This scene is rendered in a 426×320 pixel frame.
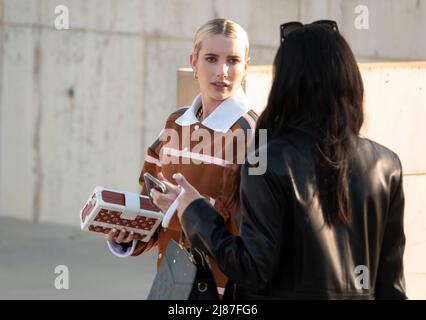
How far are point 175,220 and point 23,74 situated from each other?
5719 millimetres

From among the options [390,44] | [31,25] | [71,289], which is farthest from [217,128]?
[31,25]

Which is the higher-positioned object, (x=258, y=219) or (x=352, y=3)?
(x=352, y=3)

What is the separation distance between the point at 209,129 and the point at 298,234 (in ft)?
3.20

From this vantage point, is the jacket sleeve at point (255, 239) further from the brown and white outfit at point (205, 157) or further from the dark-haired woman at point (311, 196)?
the brown and white outfit at point (205, 157)

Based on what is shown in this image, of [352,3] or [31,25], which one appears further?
[31,25]

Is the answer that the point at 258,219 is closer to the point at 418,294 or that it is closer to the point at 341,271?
the point at 341,271

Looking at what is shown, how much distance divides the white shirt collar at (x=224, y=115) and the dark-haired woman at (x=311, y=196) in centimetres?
76

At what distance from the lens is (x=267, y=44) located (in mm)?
8445

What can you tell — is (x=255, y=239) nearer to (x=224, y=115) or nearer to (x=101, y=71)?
(x=224, y=115)

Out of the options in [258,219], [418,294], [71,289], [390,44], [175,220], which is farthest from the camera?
[390,44]

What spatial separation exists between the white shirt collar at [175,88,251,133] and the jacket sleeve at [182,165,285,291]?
88 cm

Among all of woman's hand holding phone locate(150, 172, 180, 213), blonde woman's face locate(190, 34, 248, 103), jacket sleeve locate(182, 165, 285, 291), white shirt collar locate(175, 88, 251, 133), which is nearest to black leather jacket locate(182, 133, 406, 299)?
jacket sleeve locate(182, 165, 285, 291)

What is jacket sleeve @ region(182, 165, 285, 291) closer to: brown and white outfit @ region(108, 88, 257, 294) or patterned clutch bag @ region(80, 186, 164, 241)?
brown and white outfit @ region(108, 88, 257, 294)
